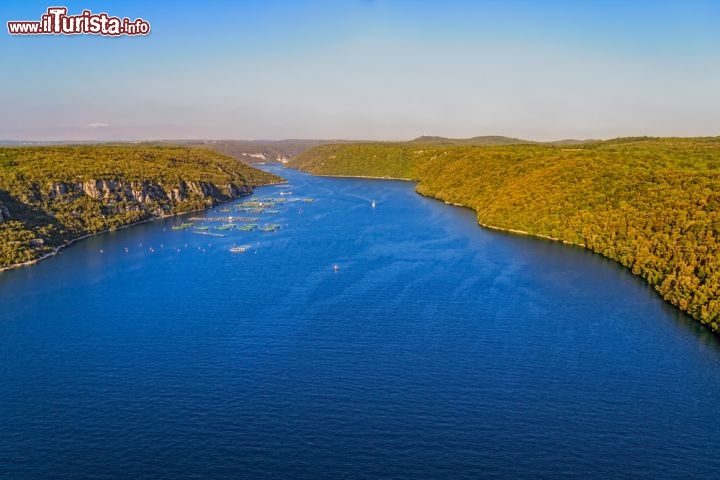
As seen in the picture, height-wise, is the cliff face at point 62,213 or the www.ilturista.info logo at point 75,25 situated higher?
the www.ilturista.info logo at point 75,25

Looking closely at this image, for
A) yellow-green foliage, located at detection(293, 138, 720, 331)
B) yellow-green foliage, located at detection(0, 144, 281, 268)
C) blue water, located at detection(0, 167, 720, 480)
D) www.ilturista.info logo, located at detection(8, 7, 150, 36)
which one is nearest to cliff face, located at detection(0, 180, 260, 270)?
yellow-green foliage, located at detection(0, 144, 281, 268)

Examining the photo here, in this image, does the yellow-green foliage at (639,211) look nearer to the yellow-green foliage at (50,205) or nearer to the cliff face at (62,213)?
the cliff face at (62,213)

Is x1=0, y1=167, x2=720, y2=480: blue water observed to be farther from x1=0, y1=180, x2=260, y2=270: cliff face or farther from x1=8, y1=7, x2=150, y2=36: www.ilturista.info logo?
x1=8, y1=7, x2=150, y2=36: www.ilturista.info logo

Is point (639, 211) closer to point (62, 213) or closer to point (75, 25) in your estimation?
point (75, 25)

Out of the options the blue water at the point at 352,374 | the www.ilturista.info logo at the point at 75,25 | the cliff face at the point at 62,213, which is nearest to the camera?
the blue water at the point at 352,374

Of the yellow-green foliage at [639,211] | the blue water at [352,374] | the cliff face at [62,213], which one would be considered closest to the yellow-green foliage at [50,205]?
the cliff face at [62,213]

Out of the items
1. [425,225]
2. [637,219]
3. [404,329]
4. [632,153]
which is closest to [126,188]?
[425,225]
